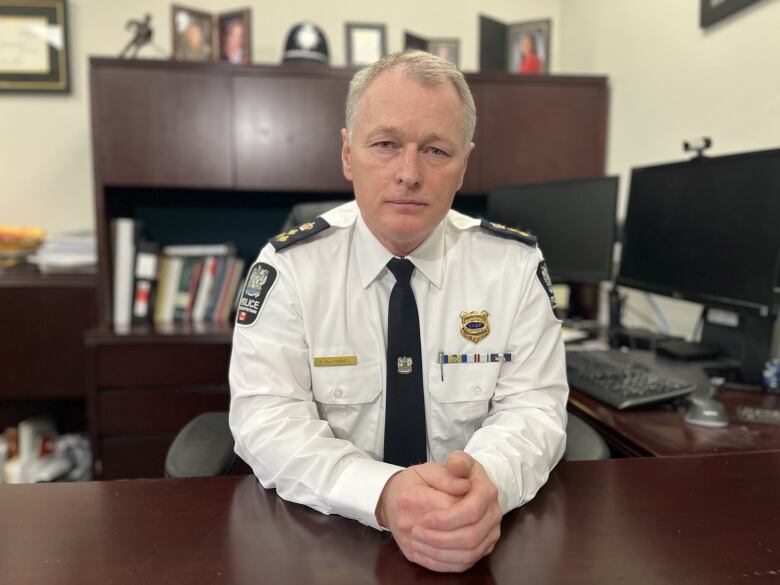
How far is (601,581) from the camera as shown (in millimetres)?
575

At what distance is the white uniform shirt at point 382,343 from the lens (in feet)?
3.20

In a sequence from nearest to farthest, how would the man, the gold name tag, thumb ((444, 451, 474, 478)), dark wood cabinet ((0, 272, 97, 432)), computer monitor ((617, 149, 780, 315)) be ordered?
thumb ((444, 451, 474, 478)) → the man → the gold name tag → computer monitor ((617, 149, 780, 315)) → dark wood cabinet ((0, 272, 97, 432))

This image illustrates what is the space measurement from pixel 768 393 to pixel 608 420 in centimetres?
47

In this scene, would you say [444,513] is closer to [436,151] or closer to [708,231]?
[436,151]

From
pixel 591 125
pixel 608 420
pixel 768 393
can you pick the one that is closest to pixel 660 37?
pixel 591 125

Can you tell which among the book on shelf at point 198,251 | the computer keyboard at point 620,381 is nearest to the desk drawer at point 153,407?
the book on shelf at point 198,251

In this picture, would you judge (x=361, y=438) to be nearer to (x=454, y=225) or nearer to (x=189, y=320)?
(x=454, y=225)

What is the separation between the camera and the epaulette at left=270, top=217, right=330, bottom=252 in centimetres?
110

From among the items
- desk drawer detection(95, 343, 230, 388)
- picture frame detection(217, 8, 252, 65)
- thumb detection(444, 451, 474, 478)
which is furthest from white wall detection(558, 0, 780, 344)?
desk drawer detection(95, 343, 230, 388)

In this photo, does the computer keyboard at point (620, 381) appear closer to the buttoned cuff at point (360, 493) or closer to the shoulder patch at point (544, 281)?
the shoulder patch at point (544, 281)

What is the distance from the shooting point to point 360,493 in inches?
28.7

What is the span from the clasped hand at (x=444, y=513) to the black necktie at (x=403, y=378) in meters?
0.31

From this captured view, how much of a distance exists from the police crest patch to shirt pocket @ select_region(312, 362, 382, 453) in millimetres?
179

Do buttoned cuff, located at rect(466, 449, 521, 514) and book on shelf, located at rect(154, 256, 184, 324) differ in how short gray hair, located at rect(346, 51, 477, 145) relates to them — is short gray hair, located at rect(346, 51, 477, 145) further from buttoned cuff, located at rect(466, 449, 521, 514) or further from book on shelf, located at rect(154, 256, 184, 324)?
book on shelf, located at rect(154, 256, 184, 324)
